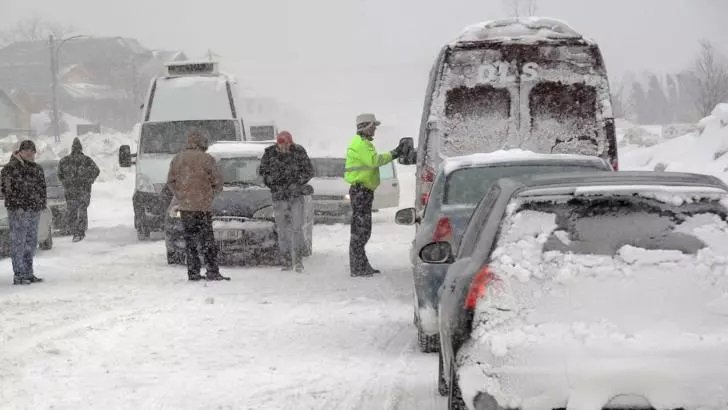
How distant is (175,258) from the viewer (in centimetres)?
1295

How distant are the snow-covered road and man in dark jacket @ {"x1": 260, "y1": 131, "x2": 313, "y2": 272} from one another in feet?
1.46

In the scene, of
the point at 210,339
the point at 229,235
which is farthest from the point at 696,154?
the point at 210,339

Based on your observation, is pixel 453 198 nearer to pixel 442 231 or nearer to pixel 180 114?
pixel 442 231

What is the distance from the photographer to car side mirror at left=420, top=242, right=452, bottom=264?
6770 mm

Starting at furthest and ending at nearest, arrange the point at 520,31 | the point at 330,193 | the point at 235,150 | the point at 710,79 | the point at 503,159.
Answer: the point at 710,79 → the point at 330,193 → the point at 235,150 → the point at 520,31 → the point at 503,159

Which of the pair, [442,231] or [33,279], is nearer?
[442,231]

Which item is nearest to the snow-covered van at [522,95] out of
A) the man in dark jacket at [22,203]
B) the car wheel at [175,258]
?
the car wheel at [175,258]

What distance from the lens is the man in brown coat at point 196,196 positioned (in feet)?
36.6

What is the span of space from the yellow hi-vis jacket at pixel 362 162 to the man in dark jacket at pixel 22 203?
3.80 m

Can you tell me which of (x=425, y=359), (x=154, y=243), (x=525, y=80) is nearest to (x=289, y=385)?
(x=425, y=359)

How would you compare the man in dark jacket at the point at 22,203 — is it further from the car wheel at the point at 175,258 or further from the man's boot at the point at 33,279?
the car wheel at the point at 175,258

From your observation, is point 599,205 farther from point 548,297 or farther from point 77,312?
point 77,312

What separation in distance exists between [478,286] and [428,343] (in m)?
3.20

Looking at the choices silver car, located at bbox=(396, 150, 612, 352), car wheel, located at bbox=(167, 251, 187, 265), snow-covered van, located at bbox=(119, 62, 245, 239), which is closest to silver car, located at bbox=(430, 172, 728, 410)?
silver car, located at bbox=(396, 150, 612, 352)
